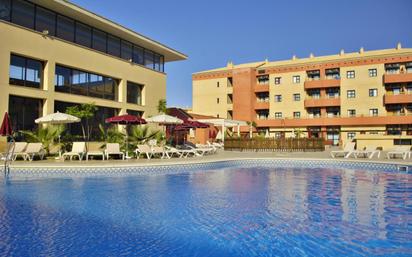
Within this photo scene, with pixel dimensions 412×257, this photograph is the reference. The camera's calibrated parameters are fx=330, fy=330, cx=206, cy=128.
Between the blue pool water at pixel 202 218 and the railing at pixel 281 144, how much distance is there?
1366 centimetres

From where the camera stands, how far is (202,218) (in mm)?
6426

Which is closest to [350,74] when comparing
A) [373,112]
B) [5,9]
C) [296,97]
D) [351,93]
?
[351,93]

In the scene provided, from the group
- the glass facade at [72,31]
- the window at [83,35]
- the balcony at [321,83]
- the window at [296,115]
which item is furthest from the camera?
the window at [296,115]

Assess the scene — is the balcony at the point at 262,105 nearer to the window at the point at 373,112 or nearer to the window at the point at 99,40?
the window at the point at 373,112

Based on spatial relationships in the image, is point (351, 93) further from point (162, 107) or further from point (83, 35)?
point (83, 35)

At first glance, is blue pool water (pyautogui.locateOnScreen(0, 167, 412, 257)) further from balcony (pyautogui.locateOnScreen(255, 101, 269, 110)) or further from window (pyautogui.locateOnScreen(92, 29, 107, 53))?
balcony (pyautogui.locateOnScreen(255, 101, 269, 110))

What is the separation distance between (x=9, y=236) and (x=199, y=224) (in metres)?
3.06

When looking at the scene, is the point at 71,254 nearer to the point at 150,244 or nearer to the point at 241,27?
the point at 150,244

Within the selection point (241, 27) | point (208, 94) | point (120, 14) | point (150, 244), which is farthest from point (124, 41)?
point (208, 94)

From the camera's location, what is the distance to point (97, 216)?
6.46 metres

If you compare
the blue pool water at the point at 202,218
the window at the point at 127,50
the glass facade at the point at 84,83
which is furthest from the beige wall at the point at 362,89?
the blue pool water at the point at 202,218

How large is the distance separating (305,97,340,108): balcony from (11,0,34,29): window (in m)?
35.8

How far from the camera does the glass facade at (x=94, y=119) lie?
63.4ft

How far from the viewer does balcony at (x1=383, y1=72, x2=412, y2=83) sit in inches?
1551
